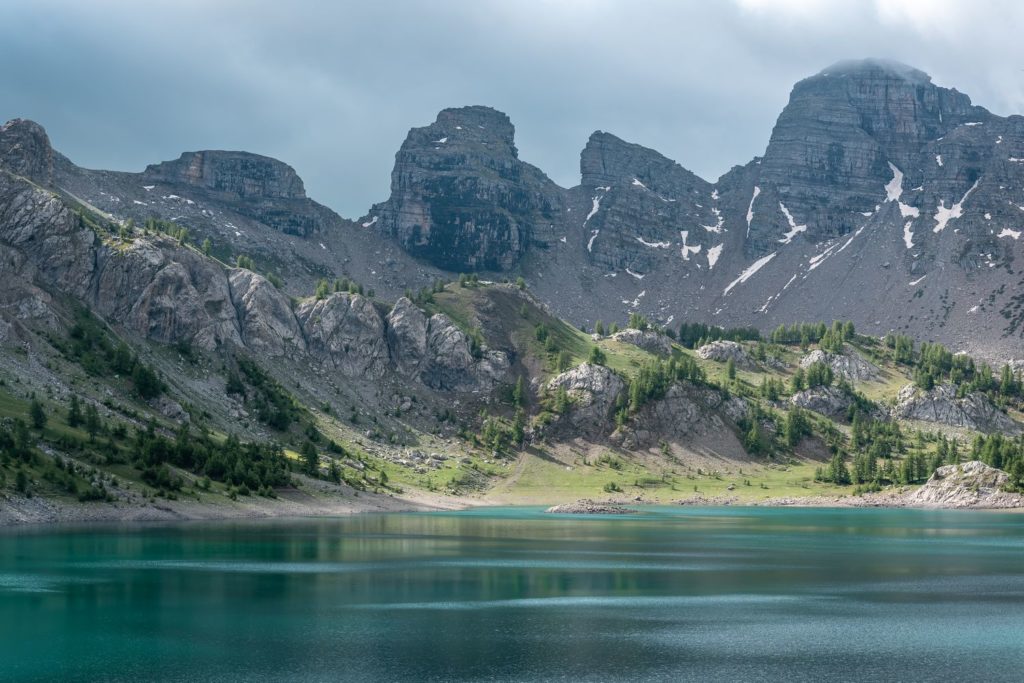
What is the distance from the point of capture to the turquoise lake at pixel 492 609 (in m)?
66.1

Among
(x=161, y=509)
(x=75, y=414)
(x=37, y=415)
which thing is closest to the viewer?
(x=161, y=509)

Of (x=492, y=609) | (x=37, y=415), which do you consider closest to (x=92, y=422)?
(x=37, y=415)

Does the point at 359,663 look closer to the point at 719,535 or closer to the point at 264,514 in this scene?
the point at 719,535

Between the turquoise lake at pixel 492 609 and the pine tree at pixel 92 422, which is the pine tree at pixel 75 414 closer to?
the pine tree at pixel 92 422

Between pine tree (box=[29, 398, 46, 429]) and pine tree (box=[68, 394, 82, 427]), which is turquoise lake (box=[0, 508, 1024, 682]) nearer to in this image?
pine tree (box=[29, 398, 46, 429])

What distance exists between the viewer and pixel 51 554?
4414 inches

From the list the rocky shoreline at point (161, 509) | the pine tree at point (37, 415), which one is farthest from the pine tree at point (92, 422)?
the rocky shoreline at point (161, 509)

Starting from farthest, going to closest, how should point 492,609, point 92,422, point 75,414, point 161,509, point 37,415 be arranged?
point 75,414, point 92,422, point 37,415, point 161,509, point 492,609

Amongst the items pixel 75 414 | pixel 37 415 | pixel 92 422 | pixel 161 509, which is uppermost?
pixel 75 414

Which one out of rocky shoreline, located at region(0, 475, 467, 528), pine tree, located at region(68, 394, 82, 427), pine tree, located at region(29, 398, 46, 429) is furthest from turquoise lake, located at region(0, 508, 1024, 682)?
pine tree, located at region(68, 394, 82, 427)

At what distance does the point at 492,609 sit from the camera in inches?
3381

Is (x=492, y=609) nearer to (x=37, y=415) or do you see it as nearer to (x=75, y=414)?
(x=37, y=415)

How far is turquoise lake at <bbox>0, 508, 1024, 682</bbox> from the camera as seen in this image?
6606 centimetres

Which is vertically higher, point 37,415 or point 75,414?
point 75,414
